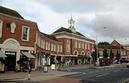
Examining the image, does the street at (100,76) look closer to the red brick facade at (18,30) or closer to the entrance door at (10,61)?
the red brick facade at (18,30)

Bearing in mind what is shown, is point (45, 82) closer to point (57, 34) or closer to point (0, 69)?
point (0, 69)

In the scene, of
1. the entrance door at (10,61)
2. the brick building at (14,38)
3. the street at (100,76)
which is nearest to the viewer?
A: the street at (100,76)

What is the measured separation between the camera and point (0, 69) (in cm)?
3619

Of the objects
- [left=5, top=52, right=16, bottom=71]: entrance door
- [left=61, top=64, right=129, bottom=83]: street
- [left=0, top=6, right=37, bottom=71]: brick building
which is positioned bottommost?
[left=61, top=64, right=129, bottom=83]: street

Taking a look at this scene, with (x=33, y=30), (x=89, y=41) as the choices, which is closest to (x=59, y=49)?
(x=89, y=41)

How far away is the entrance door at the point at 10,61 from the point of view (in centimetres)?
3903

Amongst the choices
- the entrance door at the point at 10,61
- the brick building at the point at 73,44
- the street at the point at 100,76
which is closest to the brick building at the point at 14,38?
the entrance door at the point at 10,61

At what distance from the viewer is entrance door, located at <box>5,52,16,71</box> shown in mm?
39031

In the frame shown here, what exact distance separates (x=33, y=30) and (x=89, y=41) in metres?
60.3

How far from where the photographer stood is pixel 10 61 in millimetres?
39812

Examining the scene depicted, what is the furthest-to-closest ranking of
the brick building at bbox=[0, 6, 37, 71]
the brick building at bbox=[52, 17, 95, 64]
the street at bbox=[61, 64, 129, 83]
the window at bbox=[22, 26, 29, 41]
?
the brick building at bbox=[52, 17, 95, 64] → the window at bbox=[22, 26, 29, 41] → the brick building at bbox=[0, 6, 37, 71] → the street at bbox=[61, 64, 129, 83]

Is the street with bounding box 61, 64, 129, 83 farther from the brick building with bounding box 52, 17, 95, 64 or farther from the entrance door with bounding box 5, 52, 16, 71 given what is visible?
the brick building with bounding box 52, 17, 95, 64

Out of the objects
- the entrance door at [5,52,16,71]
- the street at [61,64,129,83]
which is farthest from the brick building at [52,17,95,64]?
the entrance door at [5,52,16,71]

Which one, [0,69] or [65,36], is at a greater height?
[65,36]
